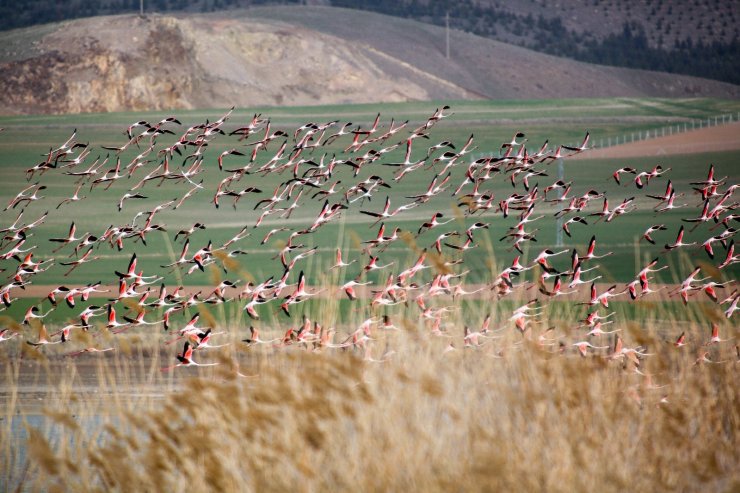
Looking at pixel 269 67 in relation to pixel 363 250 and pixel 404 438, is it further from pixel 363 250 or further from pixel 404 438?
pixel 404 438

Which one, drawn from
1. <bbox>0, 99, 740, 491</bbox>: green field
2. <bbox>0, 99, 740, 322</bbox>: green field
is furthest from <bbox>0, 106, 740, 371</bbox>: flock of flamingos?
<bbox>0, 99, 740, 322</bbox>: green field

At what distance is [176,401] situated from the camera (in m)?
9.79

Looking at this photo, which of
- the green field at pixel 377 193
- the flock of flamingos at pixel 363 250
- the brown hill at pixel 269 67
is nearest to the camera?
the flock of flamingos at pixel 363 250

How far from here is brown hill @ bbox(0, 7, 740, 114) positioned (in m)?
97.3

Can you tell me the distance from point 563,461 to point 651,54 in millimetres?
161628

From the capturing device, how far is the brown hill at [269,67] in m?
97.3

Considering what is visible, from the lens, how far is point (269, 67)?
372ft

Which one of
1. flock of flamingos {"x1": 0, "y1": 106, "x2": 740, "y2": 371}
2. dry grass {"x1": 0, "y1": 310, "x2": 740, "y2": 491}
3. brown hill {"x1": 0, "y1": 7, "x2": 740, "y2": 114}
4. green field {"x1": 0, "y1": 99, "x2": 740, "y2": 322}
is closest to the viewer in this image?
dry grass {"x1": 0, "y1": 310, "x2": 740, "y2": 491}

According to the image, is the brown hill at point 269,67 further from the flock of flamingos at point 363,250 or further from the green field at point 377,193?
the flock of flamingos at point 363,250

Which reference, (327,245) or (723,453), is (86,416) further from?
(327,245)

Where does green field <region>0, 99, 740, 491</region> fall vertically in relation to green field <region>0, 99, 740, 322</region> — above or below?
above

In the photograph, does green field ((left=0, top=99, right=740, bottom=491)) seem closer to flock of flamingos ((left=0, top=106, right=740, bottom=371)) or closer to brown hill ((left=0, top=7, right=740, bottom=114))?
flock of flamingos ((left=0, top=106, right=740, bottom=371))

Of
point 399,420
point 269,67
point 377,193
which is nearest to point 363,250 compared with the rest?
point 399,420

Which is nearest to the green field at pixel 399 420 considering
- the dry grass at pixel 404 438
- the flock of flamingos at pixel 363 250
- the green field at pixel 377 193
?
the dry grass at pixel 404 438
